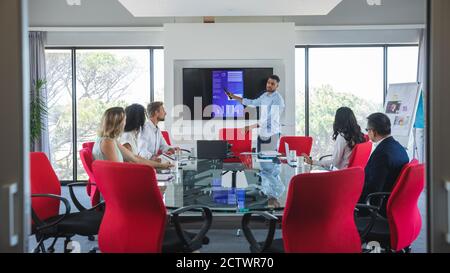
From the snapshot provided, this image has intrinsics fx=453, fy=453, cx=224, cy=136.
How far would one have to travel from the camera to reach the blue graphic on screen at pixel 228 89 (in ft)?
27.0

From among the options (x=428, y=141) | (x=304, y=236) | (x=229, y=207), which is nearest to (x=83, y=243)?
(x=229, y=207)

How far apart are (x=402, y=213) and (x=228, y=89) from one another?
18.1 ft

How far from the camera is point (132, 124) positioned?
4637 mm

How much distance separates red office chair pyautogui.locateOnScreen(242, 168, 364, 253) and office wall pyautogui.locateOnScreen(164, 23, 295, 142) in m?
5.46

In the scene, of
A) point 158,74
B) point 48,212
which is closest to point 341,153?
point 48,212

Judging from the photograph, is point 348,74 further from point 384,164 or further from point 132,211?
point 132,211

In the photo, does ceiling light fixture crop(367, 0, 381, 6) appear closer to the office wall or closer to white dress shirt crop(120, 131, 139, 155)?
the office wall

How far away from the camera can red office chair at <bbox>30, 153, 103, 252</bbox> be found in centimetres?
347

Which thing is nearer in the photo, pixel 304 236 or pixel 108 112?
pixel 304 236

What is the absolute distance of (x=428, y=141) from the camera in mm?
1341

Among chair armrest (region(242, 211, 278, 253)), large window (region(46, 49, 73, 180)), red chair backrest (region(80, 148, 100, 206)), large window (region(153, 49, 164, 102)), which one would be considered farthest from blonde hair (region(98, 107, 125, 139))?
large window (region(46, 49, 73, 180))

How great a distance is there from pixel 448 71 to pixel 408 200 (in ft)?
6.48
